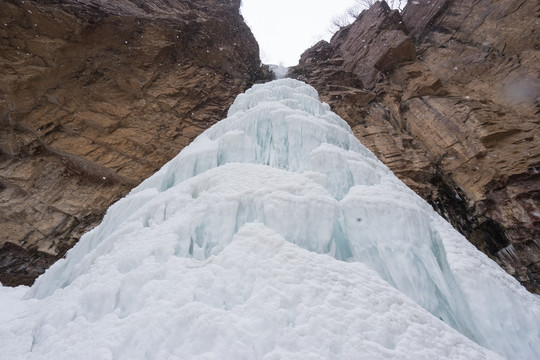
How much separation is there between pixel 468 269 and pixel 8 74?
30.9 feet

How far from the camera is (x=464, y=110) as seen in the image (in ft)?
24.5

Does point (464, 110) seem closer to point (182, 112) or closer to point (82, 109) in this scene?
point (182, 112)

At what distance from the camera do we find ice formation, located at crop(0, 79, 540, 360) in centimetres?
142

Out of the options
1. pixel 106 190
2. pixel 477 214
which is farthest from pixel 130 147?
pixel 477 214

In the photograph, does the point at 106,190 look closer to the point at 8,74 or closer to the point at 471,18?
the point at 8,74

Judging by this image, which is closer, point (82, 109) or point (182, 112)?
point (82, 109)

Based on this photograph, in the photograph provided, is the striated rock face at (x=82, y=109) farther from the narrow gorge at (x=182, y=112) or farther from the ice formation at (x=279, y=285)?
the ice formation at (x=279, y=285)

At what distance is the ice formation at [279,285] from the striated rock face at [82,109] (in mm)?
4769

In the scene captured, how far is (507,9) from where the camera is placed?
27.6 feet

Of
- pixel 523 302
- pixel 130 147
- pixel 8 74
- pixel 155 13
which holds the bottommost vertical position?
pixel 523 302

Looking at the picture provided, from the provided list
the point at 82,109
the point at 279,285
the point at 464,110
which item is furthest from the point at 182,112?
the point at 464,110

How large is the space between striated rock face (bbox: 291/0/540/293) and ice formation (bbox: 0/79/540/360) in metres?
5.08

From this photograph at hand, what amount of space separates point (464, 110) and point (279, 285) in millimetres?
8308

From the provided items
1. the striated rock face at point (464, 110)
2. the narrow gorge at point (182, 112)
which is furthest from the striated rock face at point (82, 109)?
the striated rock face at point (464, 110)
